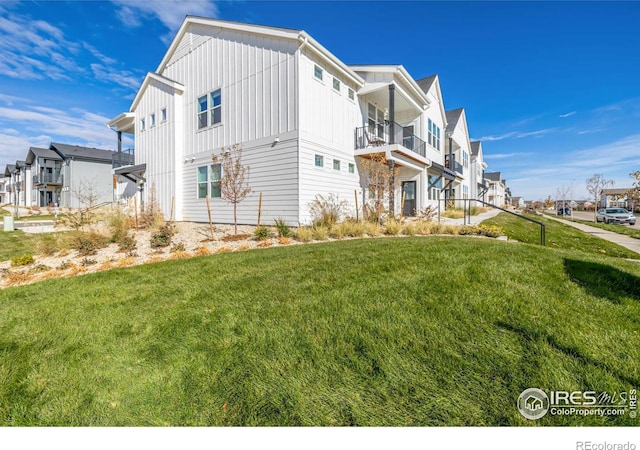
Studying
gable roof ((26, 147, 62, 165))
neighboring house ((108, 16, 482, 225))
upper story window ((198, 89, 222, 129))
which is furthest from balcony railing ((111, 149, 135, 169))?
gable roof ((26, 147, 62, 165))

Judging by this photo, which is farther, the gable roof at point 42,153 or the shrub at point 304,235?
the gable roof at point 42,153

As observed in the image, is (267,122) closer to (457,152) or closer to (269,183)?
(269,183)

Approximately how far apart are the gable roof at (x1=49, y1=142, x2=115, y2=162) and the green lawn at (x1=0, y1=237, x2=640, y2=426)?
39.7 metres

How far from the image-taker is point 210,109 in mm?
13711

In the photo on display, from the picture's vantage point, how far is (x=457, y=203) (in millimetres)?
25359

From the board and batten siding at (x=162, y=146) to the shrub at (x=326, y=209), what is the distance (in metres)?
8.18

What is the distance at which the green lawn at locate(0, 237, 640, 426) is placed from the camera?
6.36 feet

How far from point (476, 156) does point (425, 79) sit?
1906 centimetres

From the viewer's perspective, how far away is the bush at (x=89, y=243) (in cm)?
780

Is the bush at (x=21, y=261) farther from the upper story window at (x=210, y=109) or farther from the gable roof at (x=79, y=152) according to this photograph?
the gable roof at (x=79, y=152)

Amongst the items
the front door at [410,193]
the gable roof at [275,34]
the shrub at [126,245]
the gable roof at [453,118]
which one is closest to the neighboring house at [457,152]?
the gable roof at [453,118]

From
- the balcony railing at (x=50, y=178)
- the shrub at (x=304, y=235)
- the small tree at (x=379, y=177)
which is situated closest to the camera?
the shrub at (x=304, y=235)

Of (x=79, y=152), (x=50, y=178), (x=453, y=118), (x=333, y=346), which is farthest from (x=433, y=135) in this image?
(x=50, y=178)

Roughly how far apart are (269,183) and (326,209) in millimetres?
2637
